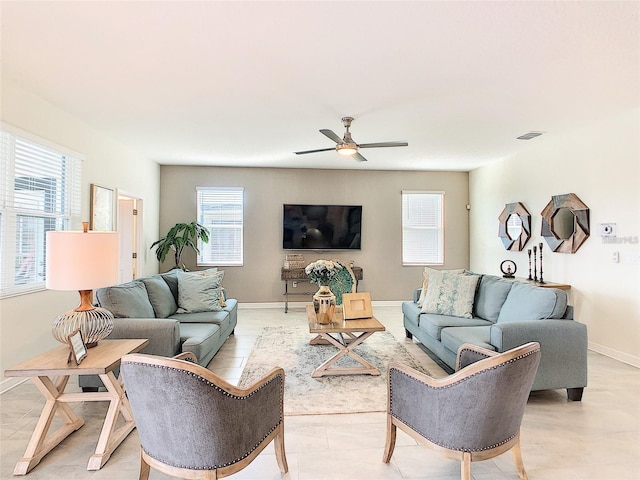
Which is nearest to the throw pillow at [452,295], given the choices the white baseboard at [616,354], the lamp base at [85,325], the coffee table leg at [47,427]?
the white baseboard at [616,354]

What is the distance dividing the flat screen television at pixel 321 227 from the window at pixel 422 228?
3.25 feet

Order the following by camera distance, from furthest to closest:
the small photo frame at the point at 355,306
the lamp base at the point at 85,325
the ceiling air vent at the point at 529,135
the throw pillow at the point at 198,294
Answer: the ceiling air vent at the point at 529,135, the throw pillow at the point at 198,294, the small photo frame at the point at 355,306, the lamp base at the point at 85,325

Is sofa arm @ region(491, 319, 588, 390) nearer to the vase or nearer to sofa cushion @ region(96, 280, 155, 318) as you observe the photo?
the vase

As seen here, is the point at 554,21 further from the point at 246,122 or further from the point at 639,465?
the point at 246,122

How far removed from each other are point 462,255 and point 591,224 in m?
2.81

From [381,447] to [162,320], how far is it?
1900 mm

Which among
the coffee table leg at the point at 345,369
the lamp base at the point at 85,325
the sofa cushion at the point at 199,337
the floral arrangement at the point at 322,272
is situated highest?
the floral arrangement at the point at 322,272

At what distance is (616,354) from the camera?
3660 mm

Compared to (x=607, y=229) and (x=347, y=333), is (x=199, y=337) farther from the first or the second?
(x=607, y=229)

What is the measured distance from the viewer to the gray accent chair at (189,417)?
4.50 ft

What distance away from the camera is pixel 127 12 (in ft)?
6.45

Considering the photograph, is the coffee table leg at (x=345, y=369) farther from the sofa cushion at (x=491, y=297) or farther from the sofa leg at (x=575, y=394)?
the sofa leg at (x=575, y=394)

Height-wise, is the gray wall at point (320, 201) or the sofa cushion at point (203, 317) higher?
the gray wall at point (320, 201)

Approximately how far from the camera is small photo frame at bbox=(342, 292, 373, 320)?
328 cm
